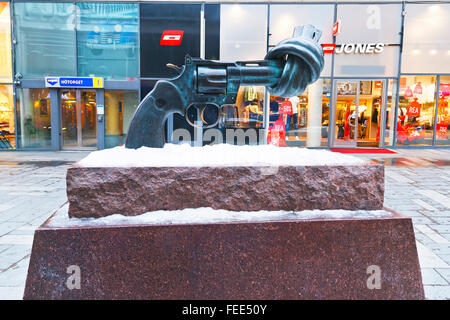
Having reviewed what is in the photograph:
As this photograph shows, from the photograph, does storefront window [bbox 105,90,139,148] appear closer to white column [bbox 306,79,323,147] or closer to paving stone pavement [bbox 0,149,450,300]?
paving stone pavement [bbox 0,149,450,300]

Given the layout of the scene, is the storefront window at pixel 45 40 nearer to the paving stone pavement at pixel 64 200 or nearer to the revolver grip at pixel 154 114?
the paving stone pavement at pixel 64 200

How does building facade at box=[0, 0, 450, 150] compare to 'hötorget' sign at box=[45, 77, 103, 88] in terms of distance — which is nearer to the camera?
'hötorget' sign at box=[45, 77, 103, 88]

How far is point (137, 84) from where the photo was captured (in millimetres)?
11797

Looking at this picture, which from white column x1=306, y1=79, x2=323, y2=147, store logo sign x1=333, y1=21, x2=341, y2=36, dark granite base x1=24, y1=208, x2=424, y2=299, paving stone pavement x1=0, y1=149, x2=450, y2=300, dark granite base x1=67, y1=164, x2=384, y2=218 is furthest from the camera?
white column x1=306, y1=79, x2=323, y2=147

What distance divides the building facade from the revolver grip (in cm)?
921

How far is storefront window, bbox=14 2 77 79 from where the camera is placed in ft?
38.1

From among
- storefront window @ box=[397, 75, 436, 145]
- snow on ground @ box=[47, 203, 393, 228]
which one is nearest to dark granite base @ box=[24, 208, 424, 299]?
snow on ground @ box=[47, 203, 393, 228]

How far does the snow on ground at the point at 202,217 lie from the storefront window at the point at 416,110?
455 inches

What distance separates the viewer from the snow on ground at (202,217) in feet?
7.27

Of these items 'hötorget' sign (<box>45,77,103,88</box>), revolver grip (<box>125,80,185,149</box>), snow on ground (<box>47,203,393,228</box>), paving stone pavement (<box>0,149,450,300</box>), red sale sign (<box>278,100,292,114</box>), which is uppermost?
'hötorget' sign (<box>45,77,103,88</box>)

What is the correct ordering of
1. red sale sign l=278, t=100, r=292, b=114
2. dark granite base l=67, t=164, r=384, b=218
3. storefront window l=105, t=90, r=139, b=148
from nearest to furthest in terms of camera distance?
dark granite base l=67, t=164, r=384, b=218, storefront window l=105, t=90, r=139, b=148, red sale sign l=278, t=100, r=292, b=114

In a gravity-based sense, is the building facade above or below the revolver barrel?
above

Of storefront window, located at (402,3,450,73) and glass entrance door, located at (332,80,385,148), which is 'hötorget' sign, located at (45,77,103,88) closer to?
glass entrance door, located at (332,80,385,148)
